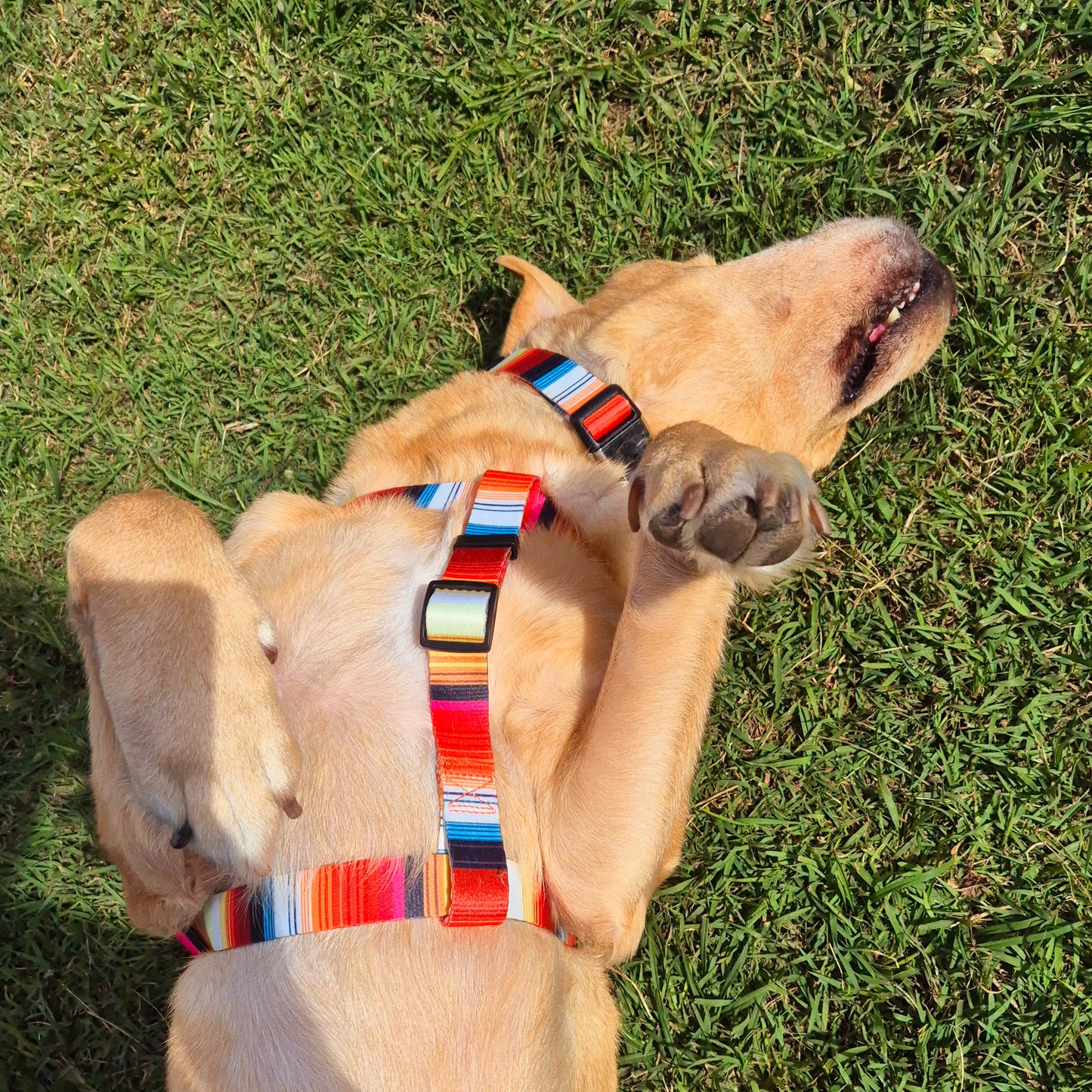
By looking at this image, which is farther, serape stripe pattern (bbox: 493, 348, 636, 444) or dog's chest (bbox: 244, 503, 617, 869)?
serape stripe pattern (bbox: 493, 348, 636, 444)

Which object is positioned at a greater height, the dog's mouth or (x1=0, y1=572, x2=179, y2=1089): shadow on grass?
the dog's mouth

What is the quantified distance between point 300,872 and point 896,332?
8.87ft

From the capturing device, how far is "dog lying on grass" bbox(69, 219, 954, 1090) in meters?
2.10

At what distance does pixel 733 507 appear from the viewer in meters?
1.94

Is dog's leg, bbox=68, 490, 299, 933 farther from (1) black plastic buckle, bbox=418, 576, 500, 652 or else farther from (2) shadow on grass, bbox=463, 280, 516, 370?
(2) shadow on grass, bbox=463, 280, 516, 370

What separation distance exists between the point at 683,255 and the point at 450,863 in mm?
2947

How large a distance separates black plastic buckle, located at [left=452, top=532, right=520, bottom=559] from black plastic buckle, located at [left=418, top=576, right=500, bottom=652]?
0.12 meters

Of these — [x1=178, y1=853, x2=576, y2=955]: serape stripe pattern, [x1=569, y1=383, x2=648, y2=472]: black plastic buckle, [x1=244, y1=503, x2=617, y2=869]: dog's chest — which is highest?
A: [x1=569, y1=383, x2=648, y2=472]: black plastic buckle

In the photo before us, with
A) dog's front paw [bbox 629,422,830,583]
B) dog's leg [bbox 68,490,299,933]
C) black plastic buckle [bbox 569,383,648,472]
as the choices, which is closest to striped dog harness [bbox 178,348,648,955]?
dog's leg [bbox 68,490,299,933]

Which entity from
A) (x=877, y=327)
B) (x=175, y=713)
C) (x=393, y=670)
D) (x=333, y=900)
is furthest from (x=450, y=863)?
(x=877, y=327)

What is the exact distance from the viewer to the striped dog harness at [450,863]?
7.05ft

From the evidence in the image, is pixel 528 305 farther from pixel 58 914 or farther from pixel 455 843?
pixel 58 914

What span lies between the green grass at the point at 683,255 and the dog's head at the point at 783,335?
684 millimetres

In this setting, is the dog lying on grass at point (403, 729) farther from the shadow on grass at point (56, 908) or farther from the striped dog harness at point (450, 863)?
the shadow on grass at point (56, 908)
